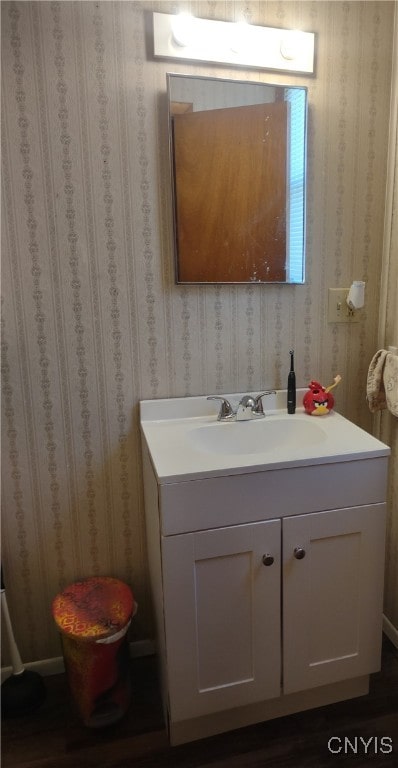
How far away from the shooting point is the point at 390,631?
5.51 feet

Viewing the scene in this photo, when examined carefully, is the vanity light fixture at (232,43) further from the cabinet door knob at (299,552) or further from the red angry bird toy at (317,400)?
the cabinet door knob at (299,552)

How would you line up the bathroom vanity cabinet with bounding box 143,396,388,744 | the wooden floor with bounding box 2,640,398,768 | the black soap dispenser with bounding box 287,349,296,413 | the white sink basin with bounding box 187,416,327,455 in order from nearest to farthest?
the bathroom vanity cabinet with bounding box 143,396,388,744
the wooden floor with bounding box 2,640,398,768
the white sink basin with bounding box 187,416,327,455
the black soap dispenser with bounding box 287,349,296,413

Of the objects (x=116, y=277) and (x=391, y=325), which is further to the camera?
(x=391, y=325)

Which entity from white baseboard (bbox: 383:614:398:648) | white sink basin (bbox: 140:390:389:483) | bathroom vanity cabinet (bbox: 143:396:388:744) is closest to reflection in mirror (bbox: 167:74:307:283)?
white sink basin (bbox: 140:390:389:483)

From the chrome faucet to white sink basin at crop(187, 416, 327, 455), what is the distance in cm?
2

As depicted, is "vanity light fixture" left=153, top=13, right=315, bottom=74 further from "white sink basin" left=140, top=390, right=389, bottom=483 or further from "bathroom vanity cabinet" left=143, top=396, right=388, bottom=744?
"bathroom vanity cabinet" left=143, top=396, right=388, bottom=744

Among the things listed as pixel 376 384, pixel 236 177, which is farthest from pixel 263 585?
pixel 236 177

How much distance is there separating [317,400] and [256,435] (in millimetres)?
241

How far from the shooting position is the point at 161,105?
1354 millimetres

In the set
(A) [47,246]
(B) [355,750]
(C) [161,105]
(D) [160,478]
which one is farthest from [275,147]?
(B) [355,750]

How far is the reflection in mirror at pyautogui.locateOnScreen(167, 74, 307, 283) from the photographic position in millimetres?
1372

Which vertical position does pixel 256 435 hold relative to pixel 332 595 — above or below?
above

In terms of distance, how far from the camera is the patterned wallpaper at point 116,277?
51.1 inches

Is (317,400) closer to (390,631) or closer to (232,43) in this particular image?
(390,631)
